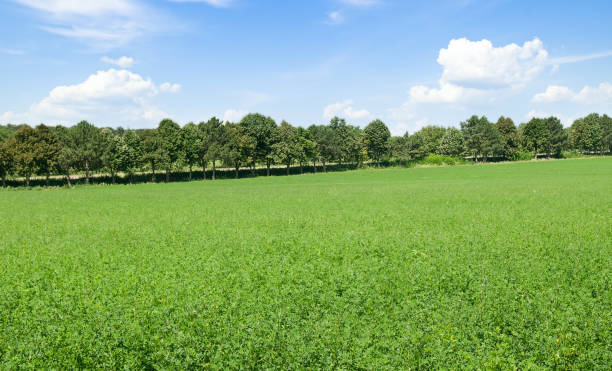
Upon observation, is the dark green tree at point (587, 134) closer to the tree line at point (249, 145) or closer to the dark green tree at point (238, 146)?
the tree line at point (249, 145)

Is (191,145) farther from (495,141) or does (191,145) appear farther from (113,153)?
(495,141)

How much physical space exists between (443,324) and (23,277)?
532 inches

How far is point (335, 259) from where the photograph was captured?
43.8 feet

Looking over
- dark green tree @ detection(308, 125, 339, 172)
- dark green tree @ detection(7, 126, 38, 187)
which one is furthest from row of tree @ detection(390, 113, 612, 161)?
dark green tree @ detection(7, 126, 38, 187)

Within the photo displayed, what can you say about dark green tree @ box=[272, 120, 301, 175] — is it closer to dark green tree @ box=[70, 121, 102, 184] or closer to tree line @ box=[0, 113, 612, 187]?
tree line @ box=[0, 113, 612, 187]

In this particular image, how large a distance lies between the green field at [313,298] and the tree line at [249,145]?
69.0 metres

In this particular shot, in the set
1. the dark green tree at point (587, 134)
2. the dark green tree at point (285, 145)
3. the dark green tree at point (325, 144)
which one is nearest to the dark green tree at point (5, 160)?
the dark green tree at point (285, 145)

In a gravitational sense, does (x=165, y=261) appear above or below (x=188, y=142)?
below

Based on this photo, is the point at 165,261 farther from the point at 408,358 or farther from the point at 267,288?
the point at 408,358

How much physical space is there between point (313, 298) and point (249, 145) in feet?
282

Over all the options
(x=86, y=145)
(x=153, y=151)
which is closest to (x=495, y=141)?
(x=153, y=151)

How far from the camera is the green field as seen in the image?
7.15m

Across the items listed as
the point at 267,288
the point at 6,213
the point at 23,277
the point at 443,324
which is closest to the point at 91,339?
the point at 267,288

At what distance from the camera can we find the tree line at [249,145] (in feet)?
250
